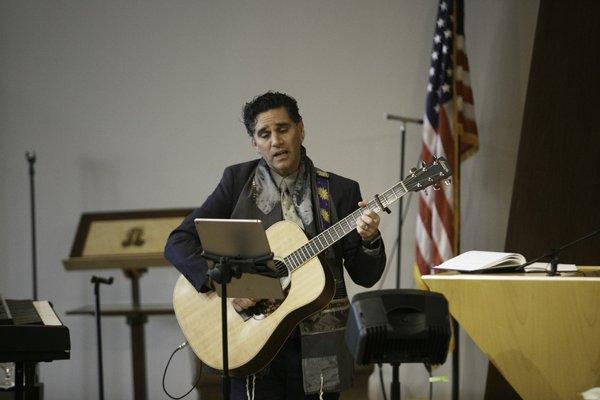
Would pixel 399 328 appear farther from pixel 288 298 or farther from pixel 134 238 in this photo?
pixel 134 238

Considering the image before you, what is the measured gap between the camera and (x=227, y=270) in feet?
7.88

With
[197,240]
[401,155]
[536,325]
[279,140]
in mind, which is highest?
[401,155]

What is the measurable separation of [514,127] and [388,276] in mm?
1243

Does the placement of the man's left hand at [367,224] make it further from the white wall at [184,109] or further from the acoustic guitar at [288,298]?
the white wall at [184,109]

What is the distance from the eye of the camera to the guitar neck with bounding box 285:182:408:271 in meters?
2.62

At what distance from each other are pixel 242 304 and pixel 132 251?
2.16 meters

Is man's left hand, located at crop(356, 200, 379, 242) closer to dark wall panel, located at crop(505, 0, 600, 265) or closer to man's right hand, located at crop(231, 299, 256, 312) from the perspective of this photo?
man's right hand, located at crop(231, 299, 256, 312)

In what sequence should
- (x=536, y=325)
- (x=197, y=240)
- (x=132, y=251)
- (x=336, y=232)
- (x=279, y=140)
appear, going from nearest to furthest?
(x=536, y=325), (x=336, y=232), (x=279, y=140), (x=197, y=240), (x=132, y=251)

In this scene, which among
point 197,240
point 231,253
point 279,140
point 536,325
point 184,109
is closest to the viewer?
point 536,325

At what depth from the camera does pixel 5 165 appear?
18.1 ft

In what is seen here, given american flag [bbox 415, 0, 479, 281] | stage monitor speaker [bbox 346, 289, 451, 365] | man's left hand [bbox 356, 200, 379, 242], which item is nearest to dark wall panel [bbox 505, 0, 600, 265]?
american flag [bbox 415, 0, 479, 281]

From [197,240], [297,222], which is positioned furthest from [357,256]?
[197,240]

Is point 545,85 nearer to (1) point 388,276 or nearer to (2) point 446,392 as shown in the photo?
(1) point 388,276

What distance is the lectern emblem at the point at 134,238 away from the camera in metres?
4.82
